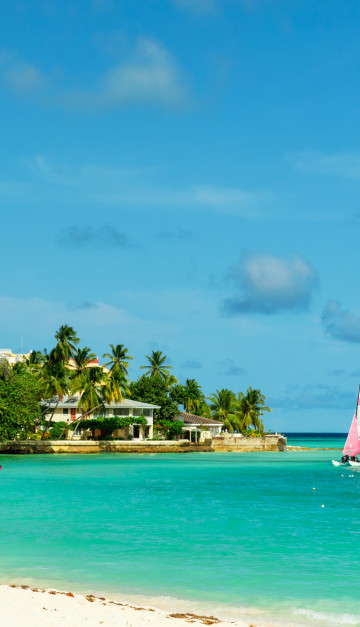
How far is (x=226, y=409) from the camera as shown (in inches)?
5728

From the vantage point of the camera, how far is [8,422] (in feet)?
293

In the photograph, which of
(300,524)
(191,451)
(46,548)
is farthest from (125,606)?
(191,451)

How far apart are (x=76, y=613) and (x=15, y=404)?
248ft

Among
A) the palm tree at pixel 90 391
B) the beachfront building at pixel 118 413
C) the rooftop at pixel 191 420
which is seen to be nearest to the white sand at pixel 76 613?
the palm tree at pixel 90 391

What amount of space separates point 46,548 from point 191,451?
89527mm

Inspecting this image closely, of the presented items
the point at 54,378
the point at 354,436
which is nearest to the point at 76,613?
the point at 354,436

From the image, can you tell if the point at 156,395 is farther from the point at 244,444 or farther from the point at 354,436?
the point at 354,436

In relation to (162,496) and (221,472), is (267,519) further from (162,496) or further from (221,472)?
(221,472)

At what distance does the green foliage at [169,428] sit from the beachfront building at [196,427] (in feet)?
8.43

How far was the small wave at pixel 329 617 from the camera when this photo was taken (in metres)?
17.2

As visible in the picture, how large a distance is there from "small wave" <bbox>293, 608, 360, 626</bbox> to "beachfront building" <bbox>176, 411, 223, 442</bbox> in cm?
10346

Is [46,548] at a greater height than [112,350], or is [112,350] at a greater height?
[112,350]

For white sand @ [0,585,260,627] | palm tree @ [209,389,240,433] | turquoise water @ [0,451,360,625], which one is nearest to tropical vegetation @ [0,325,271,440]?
palm tree @ [209,389,240,433]

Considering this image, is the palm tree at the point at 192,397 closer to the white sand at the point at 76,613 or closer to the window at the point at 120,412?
the window at the point at 120,412
